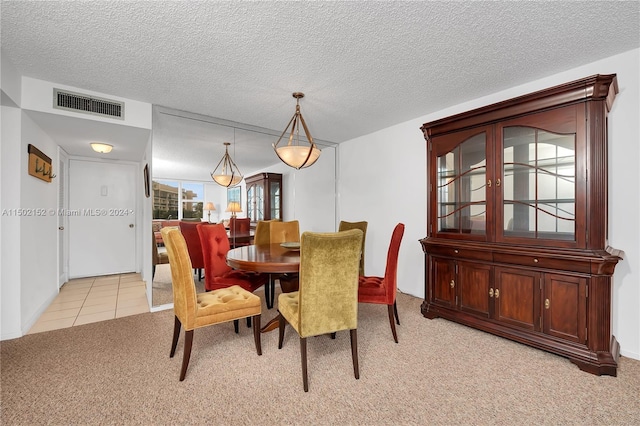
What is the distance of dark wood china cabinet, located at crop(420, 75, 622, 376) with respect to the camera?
202 centimetres

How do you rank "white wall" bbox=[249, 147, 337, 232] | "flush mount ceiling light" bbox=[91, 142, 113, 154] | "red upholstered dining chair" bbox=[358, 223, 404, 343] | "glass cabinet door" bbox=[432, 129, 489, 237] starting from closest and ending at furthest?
1. "red upholstered dining chair" bbox=[358, 223, 404, 343]
2. "glass cabinet door" bbox=[432, 129, 489, 237]
3. "flush mount ceiling light" bbox=[91, 142, 113, 154]
4. "white wall" bbox=[249, 147, 337, 232]

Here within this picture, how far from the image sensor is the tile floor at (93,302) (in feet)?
9.53

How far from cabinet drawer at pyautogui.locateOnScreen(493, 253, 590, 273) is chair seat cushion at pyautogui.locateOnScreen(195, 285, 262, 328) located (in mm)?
2158

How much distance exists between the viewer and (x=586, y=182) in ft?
6.77

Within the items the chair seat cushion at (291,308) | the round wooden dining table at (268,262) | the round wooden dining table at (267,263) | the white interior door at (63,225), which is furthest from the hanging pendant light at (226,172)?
the white interior door at (63,225)

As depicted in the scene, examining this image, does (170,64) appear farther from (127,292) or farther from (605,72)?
(605,72)

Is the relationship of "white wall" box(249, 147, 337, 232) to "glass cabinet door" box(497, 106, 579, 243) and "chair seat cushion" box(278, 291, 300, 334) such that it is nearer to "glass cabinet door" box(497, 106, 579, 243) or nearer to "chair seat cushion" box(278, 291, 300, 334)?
"chair seat cushion" box(278, 291, 300, 334)

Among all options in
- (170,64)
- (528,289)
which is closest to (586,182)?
(528,289)

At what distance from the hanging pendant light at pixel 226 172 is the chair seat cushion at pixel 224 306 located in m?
1.81

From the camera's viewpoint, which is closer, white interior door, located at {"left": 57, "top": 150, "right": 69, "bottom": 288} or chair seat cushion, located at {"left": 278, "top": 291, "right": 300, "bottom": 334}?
chair seat cushion, located at {"left": 278, "top": 291, "right": 300, "bottom": 334}

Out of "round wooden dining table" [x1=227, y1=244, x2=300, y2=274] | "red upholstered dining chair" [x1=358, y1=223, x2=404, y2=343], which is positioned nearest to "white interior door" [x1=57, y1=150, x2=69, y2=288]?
"round wooden dining table" [x1=227, y1=244, x2=300, y2=274]

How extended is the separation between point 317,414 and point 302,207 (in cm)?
324

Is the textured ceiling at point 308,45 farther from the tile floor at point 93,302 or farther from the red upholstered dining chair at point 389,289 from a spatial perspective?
the tile floor at point 93,302

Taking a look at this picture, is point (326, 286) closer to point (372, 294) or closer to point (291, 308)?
point (291, 308)
